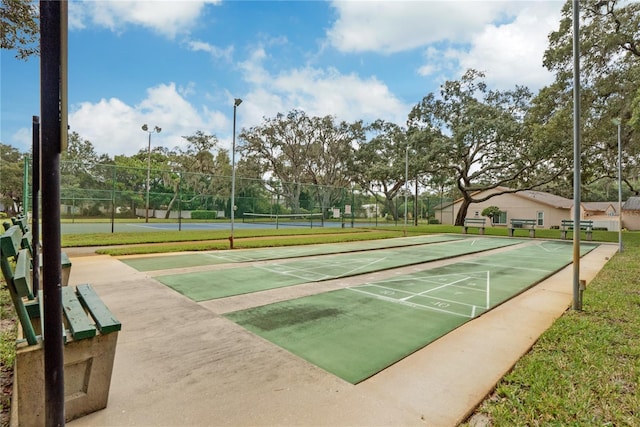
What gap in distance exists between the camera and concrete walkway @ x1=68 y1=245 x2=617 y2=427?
2.13 meters

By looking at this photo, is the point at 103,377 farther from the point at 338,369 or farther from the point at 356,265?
the point at 356,265

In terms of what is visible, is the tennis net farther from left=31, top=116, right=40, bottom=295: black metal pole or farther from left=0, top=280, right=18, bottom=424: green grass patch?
left=0, top=280, right=18, bottom=424: green grass patch

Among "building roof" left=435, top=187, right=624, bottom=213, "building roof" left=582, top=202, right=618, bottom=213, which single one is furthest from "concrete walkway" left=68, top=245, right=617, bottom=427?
"building roof" left=582, top=202, right=618, bottom=213

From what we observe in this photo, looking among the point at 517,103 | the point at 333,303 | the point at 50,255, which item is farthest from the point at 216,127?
the point at 50,255

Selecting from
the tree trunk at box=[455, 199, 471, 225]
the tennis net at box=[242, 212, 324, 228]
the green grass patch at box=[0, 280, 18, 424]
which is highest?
the tree trunk at box=[455, 199, 471, 225]

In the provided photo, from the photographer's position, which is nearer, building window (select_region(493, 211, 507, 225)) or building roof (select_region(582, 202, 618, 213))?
building window (select_region(493, 211, 507, 225))

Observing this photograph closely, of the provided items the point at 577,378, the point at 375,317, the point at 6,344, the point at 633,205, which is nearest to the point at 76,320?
the point at 6,344

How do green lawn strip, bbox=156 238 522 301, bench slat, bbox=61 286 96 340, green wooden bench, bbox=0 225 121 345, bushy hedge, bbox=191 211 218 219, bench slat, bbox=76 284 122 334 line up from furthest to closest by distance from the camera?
1. bushy hedge, bbox=191 211 218 219
2. green lawn strip, bbox=156 238 522 301
3. bench slat, bbox=76 284 122 334
4. bench slat, bbox=61 286 96 340
5. green wooden bench, bbox=0 225 121 345

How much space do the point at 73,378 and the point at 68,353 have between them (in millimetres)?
261

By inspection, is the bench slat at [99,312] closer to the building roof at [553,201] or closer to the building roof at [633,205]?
the building roof at [553,201]

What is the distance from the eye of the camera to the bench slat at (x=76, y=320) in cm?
197

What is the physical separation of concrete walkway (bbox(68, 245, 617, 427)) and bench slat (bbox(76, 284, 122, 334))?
1.90 ft

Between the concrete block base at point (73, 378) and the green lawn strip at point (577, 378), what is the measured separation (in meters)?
2.57

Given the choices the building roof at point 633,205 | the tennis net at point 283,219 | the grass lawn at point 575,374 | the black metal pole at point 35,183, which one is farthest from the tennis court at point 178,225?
the building roof at point 633,205
